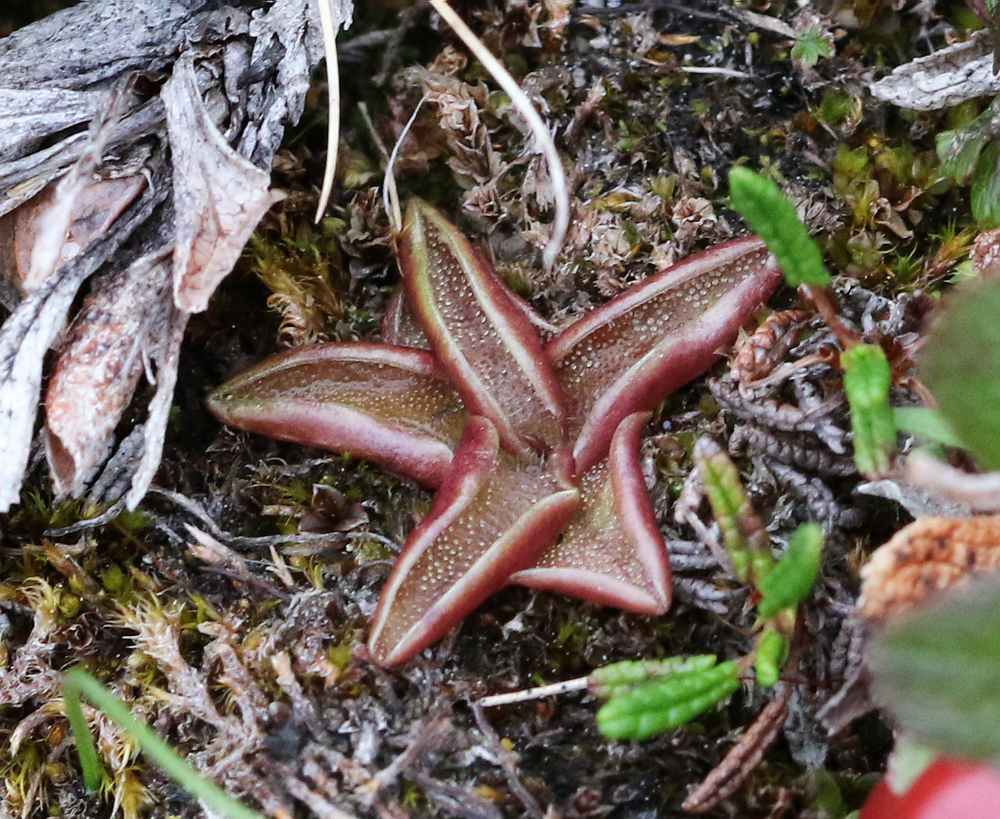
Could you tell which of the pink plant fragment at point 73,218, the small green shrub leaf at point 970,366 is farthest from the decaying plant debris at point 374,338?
the small green shrub leaf at point 970,366

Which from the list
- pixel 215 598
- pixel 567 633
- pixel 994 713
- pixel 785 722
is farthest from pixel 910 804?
pixel 215 598

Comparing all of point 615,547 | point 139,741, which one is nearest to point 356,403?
point 615,547

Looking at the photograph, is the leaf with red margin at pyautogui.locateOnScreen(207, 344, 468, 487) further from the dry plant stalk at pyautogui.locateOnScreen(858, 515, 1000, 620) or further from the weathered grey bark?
the dry plant stalk at pyautogui.locateOnScreen(858, 515, 1000, 620)

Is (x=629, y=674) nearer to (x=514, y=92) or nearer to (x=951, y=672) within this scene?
(x=951, y=672)

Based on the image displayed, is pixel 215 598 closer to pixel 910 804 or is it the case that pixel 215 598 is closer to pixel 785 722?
pixel 785 722

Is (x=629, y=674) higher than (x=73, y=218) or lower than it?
lower

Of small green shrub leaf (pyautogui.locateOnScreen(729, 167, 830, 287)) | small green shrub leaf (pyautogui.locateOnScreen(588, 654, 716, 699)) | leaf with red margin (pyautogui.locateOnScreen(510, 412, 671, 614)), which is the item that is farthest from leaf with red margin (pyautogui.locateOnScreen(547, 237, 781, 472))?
small green shrub leaf (pyautogui.locateOnScreen(588, 654, 716, 699))
